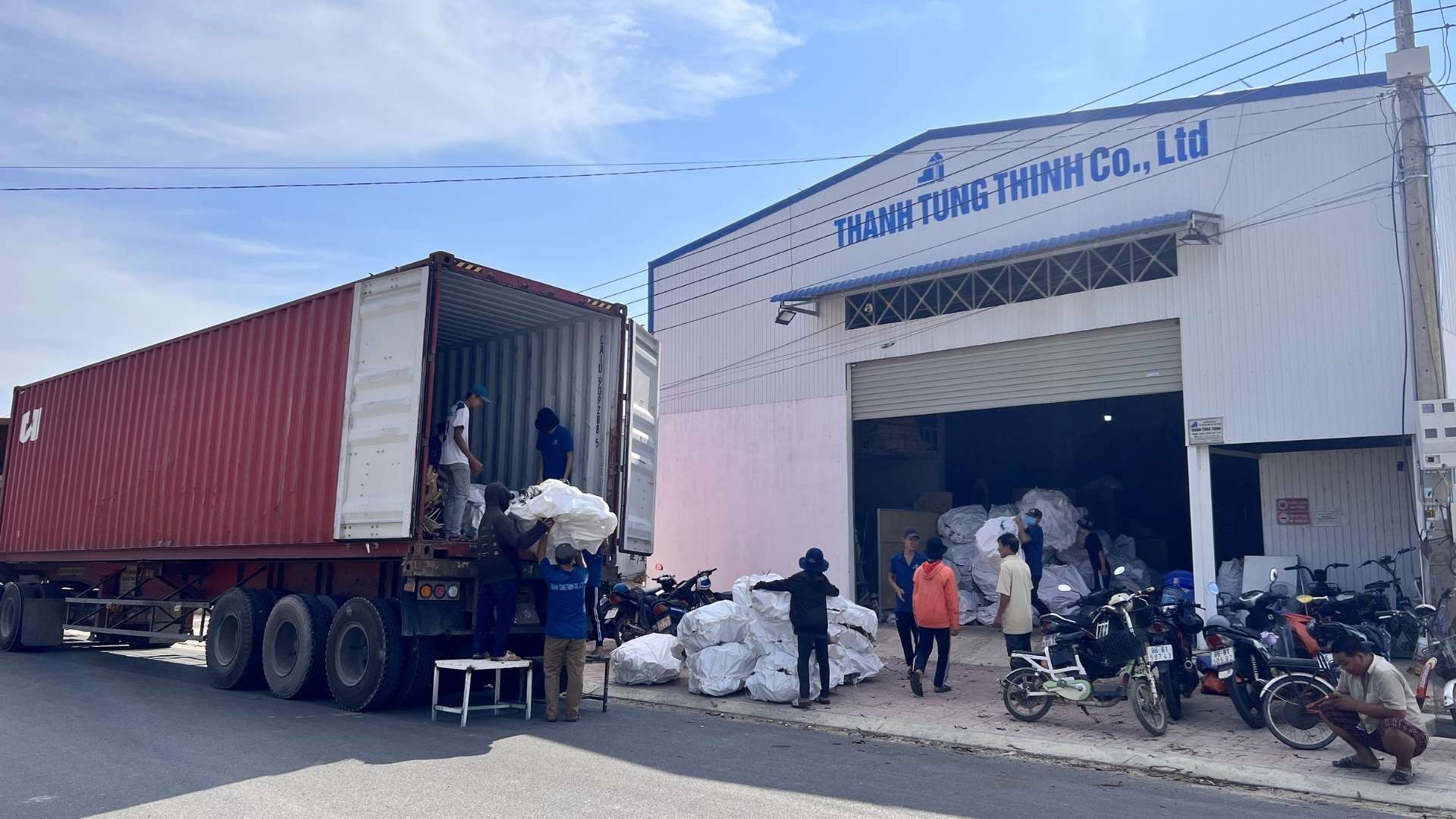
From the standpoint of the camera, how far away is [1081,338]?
13.9m

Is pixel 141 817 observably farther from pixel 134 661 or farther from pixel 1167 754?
pixel 134 661

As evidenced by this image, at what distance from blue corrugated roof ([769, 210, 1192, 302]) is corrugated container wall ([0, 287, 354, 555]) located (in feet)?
26.9

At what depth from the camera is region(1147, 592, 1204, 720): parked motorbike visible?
8414mm

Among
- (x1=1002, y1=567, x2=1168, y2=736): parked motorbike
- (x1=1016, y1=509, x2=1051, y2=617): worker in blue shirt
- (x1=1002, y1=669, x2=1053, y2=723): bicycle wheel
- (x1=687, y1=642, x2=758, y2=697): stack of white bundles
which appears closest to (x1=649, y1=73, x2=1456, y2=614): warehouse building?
(x1=1016, y1=509, x2=1051, y2=617): worker in blue shirt

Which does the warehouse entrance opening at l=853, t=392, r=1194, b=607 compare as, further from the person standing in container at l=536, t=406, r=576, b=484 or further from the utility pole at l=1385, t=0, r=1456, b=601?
the person standing in container at l=536, t=406, r=576, b=484

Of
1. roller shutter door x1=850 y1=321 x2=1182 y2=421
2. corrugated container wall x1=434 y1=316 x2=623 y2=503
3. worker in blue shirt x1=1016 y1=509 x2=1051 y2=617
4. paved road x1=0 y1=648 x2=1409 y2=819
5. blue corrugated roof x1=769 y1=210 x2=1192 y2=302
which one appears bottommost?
paved road x1=0 y1=648 x2=1409 y2=819

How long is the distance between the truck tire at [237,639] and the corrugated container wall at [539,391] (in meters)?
2.54

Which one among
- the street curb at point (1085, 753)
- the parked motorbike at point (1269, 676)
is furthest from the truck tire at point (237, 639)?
the parked motorbike at point (1269, 676)

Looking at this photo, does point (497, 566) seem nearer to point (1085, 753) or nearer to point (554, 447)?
point (554, 447)

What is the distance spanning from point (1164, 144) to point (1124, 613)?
723cm

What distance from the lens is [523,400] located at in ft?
36.7

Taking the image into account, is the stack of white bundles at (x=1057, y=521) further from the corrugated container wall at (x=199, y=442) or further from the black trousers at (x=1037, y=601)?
the corrugated container wall at (x=199, y=442)

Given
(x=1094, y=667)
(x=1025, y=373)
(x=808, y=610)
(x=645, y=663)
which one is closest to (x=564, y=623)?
(x=808, y=610)

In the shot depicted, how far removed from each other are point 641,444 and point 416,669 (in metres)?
3.30
